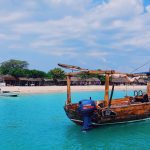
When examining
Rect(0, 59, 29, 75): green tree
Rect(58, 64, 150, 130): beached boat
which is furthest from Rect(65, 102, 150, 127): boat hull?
Rect(0, 59, 29, 75): green tree

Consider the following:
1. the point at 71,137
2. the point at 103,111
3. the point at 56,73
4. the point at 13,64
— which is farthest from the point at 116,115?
the point at 13,64

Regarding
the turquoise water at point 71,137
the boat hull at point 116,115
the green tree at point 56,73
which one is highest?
the green tree at point 56,73

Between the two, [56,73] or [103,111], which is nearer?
[103,111]

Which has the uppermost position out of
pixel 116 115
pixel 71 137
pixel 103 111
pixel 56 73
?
pixel 56 73

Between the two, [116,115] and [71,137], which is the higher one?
[116,115]

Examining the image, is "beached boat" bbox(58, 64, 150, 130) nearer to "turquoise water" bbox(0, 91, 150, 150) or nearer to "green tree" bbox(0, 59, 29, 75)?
"turquoise water" bbox(0, 91, 150, 150)

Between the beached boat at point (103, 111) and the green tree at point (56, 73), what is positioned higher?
the green tree at point (56, 73)

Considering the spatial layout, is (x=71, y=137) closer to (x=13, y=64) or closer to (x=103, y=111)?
(x=103, y=111)

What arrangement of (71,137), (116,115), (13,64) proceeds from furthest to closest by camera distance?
1. (13,64)
2. (116,115)
3. (71,137)

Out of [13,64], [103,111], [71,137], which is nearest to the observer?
[71,137]

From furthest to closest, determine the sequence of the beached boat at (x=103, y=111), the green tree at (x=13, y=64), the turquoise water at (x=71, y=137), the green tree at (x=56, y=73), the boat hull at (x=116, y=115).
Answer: the green tree at (x=13, y=64) < the green tree at (x=56, y=73) < the boat hull at (x=116, y=115) < the beached boat at (x=103, y=111) < the turquoise water at (x=71, y=137)

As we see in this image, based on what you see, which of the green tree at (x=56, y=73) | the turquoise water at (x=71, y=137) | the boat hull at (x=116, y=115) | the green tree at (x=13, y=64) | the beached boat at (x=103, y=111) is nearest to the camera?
the turquoise water at (x=71, y=137)

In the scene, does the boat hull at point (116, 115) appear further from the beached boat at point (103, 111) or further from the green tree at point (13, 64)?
the green tree at point (13, 64)

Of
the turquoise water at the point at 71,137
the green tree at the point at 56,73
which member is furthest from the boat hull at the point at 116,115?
the green tree at the point at 56,73
